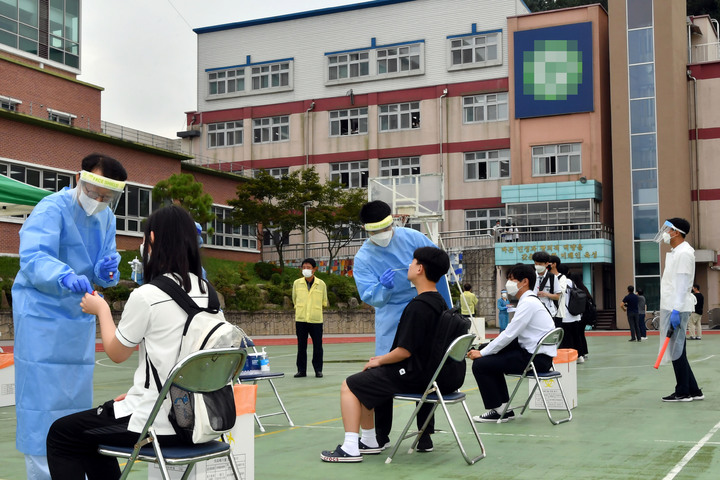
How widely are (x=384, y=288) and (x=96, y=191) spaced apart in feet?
8.97

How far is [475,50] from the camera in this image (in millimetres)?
45250

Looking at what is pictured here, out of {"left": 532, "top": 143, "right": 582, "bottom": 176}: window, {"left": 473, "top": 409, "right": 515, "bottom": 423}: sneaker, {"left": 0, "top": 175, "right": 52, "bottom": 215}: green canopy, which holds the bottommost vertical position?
{"left": 473, "top": 409, "right": 515, "bottom": 423}: sneaker

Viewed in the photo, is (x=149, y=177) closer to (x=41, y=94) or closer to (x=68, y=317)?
(x=41, y=94)

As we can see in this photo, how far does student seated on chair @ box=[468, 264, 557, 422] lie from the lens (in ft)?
26.6

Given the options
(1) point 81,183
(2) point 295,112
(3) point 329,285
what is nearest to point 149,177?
(3) point 329,285

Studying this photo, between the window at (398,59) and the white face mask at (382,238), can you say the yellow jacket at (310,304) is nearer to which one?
Result: the white face mask at (382,238)

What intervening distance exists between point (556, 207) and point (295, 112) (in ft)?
54.3

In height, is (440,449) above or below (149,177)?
below

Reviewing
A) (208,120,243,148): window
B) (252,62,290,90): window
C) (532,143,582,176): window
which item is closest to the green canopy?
(532,143,582,176): window

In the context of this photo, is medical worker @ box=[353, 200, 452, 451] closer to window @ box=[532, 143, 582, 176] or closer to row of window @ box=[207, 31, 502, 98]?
window @ box=[532, 143, 582, 176]

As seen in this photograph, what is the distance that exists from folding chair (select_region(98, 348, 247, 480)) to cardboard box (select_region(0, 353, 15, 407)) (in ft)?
21.5

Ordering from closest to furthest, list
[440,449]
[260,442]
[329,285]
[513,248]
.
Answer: [440,449] < [260,442] < [329,285] < [513,248]

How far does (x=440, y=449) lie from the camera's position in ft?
22.5

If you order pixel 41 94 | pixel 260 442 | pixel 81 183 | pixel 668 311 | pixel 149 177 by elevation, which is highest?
pixel 41 94
